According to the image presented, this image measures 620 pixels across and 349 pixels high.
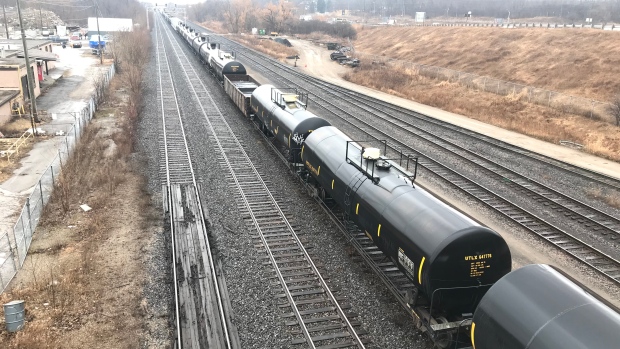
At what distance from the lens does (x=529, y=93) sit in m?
44.8

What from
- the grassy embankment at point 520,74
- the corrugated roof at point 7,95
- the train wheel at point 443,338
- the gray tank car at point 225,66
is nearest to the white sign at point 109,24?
the grassy embankment at point 520,74

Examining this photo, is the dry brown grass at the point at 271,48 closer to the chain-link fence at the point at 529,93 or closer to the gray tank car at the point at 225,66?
the chain-link fence at the point at 529,93

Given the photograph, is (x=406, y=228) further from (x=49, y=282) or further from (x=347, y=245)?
(x=49, y=282)

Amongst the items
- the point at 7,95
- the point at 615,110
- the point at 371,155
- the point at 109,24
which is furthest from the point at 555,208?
the point at 109,24

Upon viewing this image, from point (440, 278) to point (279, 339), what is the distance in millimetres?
4478

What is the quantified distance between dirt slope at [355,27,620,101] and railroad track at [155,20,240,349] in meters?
41.7

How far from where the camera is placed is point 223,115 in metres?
35.2

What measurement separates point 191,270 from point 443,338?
8.15 meters

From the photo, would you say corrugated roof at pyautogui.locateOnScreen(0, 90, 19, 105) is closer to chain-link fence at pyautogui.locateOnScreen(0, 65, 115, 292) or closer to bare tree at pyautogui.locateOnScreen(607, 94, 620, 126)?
chain-link fence at pyautogui.locateOnScreen(0, 65, 115, 292)

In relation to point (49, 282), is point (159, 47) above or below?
above

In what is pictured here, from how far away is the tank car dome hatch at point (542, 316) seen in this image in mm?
6812

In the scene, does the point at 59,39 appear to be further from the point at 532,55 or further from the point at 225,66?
the point at 532,55

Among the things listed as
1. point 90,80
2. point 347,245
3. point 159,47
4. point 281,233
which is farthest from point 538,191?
point 159,47

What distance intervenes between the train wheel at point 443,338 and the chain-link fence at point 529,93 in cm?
3369
